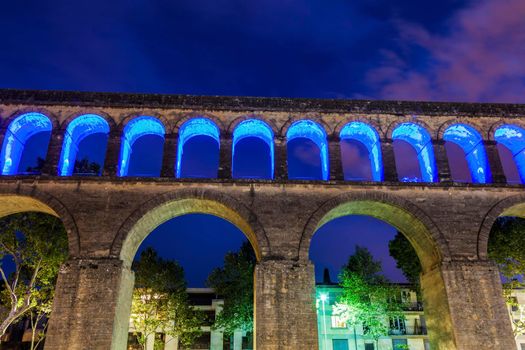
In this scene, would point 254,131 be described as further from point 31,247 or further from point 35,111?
point 31,247

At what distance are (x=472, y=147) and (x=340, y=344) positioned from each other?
73.7ft

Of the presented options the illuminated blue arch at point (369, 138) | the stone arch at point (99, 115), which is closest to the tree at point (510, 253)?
the illuminated blue arch at point (369, 138)

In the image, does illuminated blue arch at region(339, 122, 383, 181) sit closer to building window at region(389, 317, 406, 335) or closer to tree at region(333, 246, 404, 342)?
tree at region(333, 246, 404, 342)

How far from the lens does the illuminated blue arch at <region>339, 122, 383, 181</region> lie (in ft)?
52.0

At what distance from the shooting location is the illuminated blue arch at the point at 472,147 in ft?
51.4

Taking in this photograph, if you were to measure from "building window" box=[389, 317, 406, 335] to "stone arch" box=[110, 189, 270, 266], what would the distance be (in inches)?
986

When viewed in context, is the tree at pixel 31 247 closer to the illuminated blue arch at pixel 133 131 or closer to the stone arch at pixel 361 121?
the illuminated blue arch at pixel 133 131

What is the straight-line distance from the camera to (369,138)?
16.7 m

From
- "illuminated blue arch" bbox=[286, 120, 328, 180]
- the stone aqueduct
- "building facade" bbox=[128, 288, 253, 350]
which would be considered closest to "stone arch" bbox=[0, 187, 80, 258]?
the stone aqueduct

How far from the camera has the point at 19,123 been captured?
616 inches

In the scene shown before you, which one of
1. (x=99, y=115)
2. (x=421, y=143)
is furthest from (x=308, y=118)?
(x=99, y=115)

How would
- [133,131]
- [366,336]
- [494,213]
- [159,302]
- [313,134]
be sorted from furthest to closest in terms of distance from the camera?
[366,336] < [159,302] < [313,134] < [133,131] < [494,213]

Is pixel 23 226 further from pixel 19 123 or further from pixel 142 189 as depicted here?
pixel 142 189

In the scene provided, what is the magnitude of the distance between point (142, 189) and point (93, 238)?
7.21 ft
